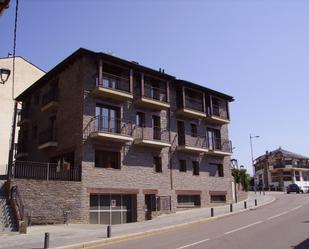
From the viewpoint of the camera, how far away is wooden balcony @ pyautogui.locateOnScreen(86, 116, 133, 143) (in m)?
26.1

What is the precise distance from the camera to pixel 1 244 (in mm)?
15320

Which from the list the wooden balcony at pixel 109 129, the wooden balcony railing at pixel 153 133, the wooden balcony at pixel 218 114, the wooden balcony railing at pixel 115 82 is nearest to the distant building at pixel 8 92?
the wooden balcony railing at pixel 115 82

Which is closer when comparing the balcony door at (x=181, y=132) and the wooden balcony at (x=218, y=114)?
the balcony door at (x=181, y=132)

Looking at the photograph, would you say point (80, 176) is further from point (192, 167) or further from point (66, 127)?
point (192, 167)

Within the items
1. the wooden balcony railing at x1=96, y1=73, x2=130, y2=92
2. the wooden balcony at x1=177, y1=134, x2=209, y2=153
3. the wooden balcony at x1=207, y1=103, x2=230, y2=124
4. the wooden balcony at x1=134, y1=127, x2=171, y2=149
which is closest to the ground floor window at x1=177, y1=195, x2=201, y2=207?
the wooden balcony at x1=177, y1=134, x2=209, y2=153

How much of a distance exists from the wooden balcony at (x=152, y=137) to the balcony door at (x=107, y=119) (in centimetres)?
188

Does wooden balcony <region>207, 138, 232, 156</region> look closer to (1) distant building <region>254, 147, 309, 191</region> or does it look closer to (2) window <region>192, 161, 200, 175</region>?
(2) window <region>192, 161, 200, 175</region>

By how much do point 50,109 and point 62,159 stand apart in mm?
4690

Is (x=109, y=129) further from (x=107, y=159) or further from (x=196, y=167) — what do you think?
(x=196, y=167)

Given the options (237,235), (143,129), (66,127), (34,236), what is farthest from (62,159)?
(237,235)

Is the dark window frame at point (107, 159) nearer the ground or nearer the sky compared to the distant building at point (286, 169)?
nearer the ground

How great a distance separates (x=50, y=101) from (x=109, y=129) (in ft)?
19.8

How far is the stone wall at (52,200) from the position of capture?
22281mm

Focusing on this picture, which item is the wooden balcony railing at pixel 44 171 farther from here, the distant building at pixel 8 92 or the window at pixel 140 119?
the distant building at pixel 8 92
